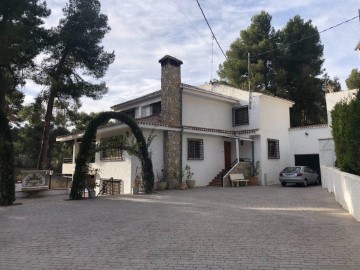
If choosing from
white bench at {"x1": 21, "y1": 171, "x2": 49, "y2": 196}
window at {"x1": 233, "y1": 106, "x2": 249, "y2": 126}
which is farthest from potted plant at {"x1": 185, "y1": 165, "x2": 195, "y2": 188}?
white bench at {"x1": 21, "y1": 171, "x2": 49, "y2": 196}

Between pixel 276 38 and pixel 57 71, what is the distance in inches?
972

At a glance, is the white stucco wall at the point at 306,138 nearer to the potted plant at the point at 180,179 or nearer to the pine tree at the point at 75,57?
the potted plant at the point at 180,179

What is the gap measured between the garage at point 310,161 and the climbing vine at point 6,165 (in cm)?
2128

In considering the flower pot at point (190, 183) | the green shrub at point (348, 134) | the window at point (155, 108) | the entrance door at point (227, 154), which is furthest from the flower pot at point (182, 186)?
the green shrub at point (348, 134)

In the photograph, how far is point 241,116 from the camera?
24.2 m

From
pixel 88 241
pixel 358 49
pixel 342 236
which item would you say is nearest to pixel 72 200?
pixel 88 241

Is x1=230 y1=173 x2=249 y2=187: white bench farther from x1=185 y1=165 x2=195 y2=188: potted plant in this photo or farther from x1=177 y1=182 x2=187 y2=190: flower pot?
x1=177 y1=182 x2=187 y2=190: flower pot

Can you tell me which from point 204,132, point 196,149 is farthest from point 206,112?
point 196,149

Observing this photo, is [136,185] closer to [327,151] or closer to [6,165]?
[6,165]

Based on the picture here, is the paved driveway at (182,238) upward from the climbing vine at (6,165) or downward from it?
downward

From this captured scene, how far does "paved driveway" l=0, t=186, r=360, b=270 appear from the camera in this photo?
16.3ft

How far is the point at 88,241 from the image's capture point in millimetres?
6406

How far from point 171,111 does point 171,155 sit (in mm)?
2798

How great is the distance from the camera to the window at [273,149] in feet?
78.0
